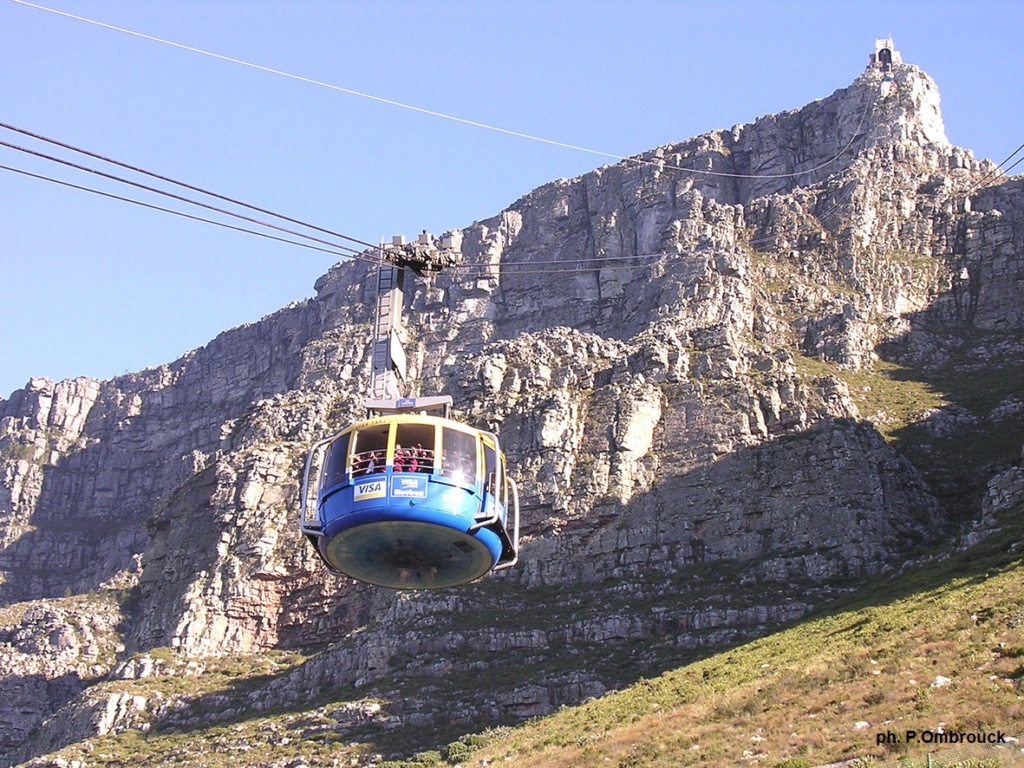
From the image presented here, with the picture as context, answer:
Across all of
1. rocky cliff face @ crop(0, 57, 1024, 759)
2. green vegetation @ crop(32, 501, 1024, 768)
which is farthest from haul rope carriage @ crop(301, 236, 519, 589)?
rocky cliff face @ crop(0, 57, 1024, 759)

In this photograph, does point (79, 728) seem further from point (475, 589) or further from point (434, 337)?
point (434, 337)

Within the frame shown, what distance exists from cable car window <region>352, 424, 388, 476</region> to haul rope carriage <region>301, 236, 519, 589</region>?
0.09 feet

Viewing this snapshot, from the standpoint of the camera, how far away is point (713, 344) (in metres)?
124

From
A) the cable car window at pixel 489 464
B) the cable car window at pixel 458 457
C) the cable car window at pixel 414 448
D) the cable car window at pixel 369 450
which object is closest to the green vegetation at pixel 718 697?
the cable car window at pixel 489 464

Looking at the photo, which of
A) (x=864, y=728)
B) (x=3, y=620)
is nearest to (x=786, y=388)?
(x=864, y=728)

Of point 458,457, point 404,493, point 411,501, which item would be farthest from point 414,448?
point 411,501

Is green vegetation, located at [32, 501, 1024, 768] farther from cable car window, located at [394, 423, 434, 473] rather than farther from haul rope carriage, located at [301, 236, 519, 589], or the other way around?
cable car window, located at [394, 423, 434, 473]

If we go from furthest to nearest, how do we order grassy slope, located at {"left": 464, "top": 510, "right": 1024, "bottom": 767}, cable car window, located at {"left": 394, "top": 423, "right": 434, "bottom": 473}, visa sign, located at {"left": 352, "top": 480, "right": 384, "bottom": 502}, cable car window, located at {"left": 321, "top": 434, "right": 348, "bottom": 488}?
grassy slope, located at {"left": 464, "top": 510, "right": 1024, "bottom": 767} → cable car window, located at {"left": 321, "top": 434, "right": 348, "bottom": 488} → cable car window, located at {"left": 394, "top": 423, "right": 434, "bottom": 473} → visa sign, located at {"left": 352, "top": 480, "right": 384, "bottom": 502}

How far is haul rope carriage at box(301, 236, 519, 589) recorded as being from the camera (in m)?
42.0

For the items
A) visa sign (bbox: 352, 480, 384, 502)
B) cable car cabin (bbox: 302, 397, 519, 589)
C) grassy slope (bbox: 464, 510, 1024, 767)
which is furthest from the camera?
grassy slope (bbox: 464, 510, 1024, 767)

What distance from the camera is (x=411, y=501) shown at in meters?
41.7

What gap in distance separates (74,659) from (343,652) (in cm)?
3604

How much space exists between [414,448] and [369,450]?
1.27 meters

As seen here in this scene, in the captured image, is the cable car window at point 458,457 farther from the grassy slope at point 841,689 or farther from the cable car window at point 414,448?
the grassy slope at point 841,689
